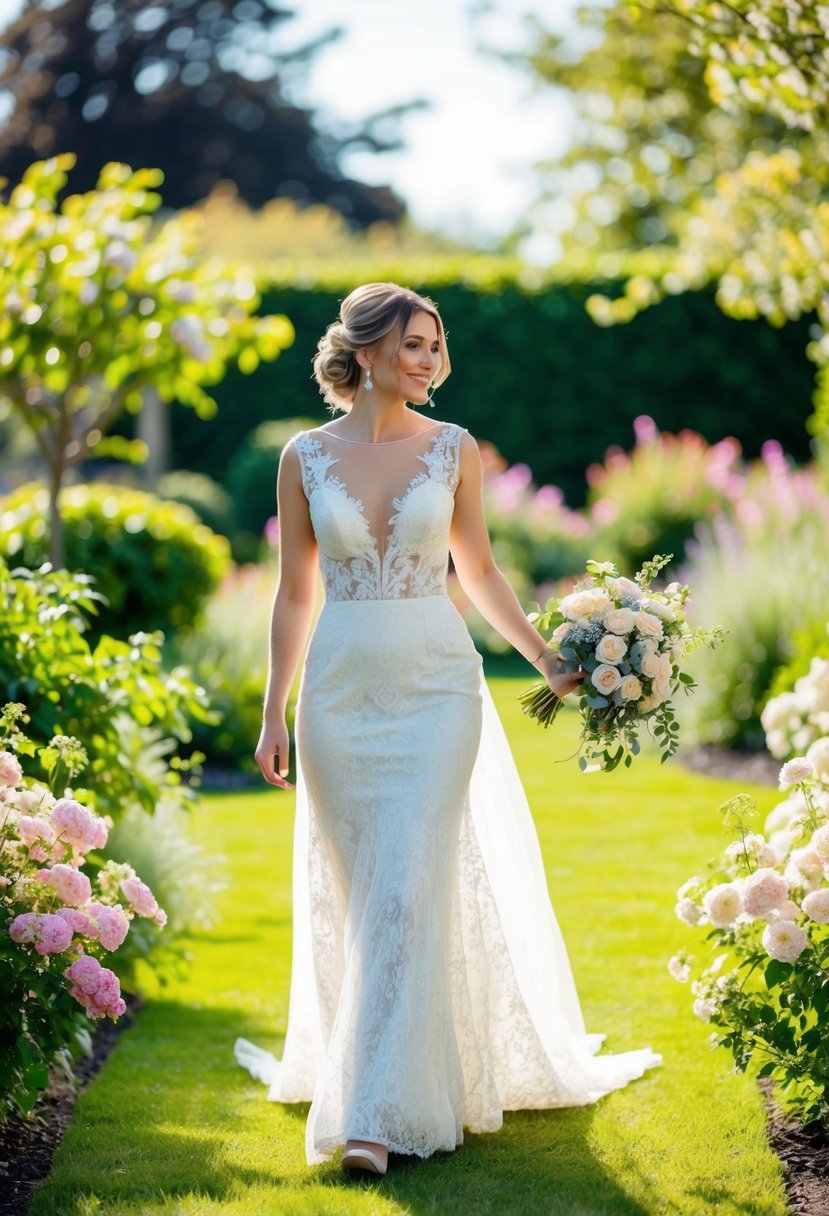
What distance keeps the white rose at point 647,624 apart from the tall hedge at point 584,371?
1329 cm

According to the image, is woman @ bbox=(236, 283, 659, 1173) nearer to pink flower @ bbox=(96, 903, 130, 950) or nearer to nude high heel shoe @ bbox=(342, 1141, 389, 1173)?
nude high heel shoe @ bbox=(342, 1141, 389, 1173)

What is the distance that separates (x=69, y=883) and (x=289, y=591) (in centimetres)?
95

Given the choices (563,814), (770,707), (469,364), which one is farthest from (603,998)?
(469,364)

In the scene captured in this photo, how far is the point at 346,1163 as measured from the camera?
11.6 feet

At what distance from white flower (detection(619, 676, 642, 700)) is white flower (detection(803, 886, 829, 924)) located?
2.08 feet

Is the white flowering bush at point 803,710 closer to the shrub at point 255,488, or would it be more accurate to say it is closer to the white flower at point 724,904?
the white flower at point 724,904

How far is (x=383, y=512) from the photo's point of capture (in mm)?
3900

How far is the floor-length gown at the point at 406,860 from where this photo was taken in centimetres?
362

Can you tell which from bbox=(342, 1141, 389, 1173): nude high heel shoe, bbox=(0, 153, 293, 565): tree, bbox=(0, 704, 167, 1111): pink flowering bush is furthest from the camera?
bbox=(0, 153, 293, 565): tree

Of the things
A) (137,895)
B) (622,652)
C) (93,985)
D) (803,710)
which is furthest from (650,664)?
(803,710)

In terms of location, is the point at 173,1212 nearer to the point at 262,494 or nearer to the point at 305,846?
the point at 305,846

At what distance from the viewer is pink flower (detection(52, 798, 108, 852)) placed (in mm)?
3617

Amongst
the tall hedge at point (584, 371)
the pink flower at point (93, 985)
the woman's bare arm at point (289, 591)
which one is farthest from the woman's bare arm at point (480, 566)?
the tall hedge at point (584, 371)

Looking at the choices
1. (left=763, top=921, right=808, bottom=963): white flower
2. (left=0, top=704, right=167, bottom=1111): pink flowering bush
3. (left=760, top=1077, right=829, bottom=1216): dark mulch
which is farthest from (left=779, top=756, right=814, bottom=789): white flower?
(left=0, top=704, right=167, bottom=1111): pink flowering bush
